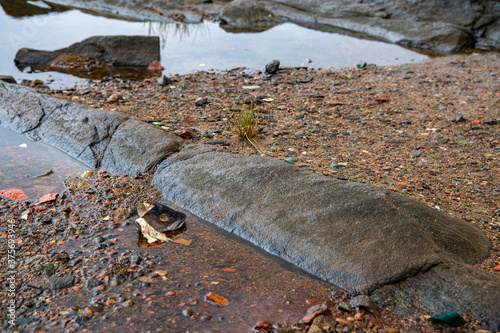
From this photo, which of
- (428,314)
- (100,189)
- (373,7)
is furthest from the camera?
(373,7)

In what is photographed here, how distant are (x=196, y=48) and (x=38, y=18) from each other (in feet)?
10.5

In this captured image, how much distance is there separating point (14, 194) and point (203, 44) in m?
4.49

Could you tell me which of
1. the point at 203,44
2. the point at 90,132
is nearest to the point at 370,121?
the point at 90,132

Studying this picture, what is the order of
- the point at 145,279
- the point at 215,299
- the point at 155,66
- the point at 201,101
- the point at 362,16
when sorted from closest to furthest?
the point at 215,299, the point at 145,279, the point at 201,101, the point at 155,66, the point at 362,16

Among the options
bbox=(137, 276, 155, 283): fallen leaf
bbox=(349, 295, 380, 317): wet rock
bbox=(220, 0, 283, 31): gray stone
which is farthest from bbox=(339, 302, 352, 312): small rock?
bbox=(220, 0, 283, 31): gray stone

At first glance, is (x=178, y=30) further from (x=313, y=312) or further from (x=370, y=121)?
(x=313, y=312)

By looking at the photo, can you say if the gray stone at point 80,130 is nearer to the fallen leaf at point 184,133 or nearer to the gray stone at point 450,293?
the fallen leaf at point 184,133

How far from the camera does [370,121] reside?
371 cm

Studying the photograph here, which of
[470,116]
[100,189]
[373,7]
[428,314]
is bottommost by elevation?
[100,189]

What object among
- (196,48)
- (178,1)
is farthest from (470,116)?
(178,1)

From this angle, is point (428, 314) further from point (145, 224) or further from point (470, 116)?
point (470, 116)

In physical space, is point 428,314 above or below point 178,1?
below

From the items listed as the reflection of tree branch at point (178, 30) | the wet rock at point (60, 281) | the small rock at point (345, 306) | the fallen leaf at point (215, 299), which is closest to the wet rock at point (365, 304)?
the small rock at point (345, 306)

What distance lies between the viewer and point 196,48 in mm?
6363
